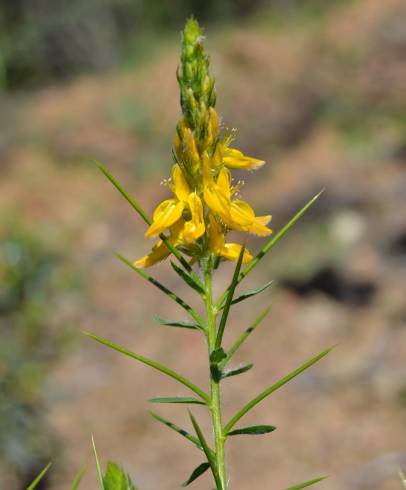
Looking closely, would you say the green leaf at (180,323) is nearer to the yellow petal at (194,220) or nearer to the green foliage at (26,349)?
the yellow petal at (194,220)

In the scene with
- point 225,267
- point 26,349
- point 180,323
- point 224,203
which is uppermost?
point 225,267

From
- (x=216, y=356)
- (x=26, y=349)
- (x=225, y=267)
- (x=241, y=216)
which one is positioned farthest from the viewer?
(x=225, y=267)

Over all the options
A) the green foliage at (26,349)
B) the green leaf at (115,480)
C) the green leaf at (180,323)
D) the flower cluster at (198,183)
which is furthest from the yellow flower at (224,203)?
the green foliage at (26,349)

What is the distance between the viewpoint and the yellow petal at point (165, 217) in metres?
1.01

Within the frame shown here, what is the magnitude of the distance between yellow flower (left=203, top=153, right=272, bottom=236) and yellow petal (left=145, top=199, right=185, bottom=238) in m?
0.04

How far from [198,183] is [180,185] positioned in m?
0.03

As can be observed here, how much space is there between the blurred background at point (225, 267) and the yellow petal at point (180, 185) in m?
3.79

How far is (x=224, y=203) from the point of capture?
102 cm

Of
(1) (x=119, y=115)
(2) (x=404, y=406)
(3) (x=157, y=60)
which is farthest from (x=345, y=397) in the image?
(3) (x=157, y=60)

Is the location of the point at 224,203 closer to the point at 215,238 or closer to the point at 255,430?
the point at 215,238

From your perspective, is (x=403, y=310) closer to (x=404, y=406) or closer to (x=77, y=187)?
(x=404, y=406)

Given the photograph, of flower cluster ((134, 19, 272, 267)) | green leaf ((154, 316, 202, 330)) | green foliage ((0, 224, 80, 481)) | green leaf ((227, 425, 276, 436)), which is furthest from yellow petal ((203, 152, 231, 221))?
green foliage ((0, 224, 80, 481))

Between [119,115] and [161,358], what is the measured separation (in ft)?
16.7

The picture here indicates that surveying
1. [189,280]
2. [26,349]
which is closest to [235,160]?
[189,280]
